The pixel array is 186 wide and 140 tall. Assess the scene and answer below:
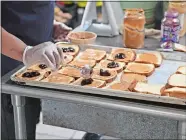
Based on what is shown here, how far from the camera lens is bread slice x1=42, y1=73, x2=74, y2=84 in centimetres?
114

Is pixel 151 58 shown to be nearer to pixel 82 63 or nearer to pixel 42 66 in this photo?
pixel 82 63

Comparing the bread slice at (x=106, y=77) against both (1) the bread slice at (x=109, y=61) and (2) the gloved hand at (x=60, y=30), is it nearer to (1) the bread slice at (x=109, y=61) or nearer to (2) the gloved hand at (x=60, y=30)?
(1) the bread slice at (x=109, y=61)

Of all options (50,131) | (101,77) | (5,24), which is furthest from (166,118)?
(50,131)

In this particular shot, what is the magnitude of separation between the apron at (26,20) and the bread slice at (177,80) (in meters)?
0.63

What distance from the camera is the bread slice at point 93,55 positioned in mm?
1321

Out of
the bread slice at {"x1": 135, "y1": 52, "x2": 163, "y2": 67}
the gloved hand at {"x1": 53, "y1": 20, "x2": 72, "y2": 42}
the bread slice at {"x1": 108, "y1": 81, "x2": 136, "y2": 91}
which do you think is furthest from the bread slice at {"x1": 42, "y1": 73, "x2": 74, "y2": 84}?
the gloved hand at {"x1": 53, "y1": 20, "x2": 72, "y2": 42}

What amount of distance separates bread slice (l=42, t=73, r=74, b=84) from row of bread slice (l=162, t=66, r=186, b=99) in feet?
0.95

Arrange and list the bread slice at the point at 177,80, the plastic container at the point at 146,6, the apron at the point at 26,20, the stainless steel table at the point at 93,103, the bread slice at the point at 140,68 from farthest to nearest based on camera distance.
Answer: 1. the plastic container at the point at 146,6
2. the apron at the point at 26,20
3. the bread slice at the point at 140,68
4. the bread slice at the point at 177,80
5. the stainless steel table at the point at 93,103

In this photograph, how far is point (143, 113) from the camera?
3.28ft

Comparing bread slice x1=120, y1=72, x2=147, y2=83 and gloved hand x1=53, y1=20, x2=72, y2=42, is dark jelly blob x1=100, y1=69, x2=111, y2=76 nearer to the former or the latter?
bread slice x1=120, y1=72, x2=147, y2=83

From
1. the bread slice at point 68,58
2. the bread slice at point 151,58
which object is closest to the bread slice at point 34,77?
the bread slice at point 68,58

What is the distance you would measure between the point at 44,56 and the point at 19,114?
220mm

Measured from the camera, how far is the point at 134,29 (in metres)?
1.39

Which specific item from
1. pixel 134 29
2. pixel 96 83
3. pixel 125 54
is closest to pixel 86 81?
pixel 96 83
